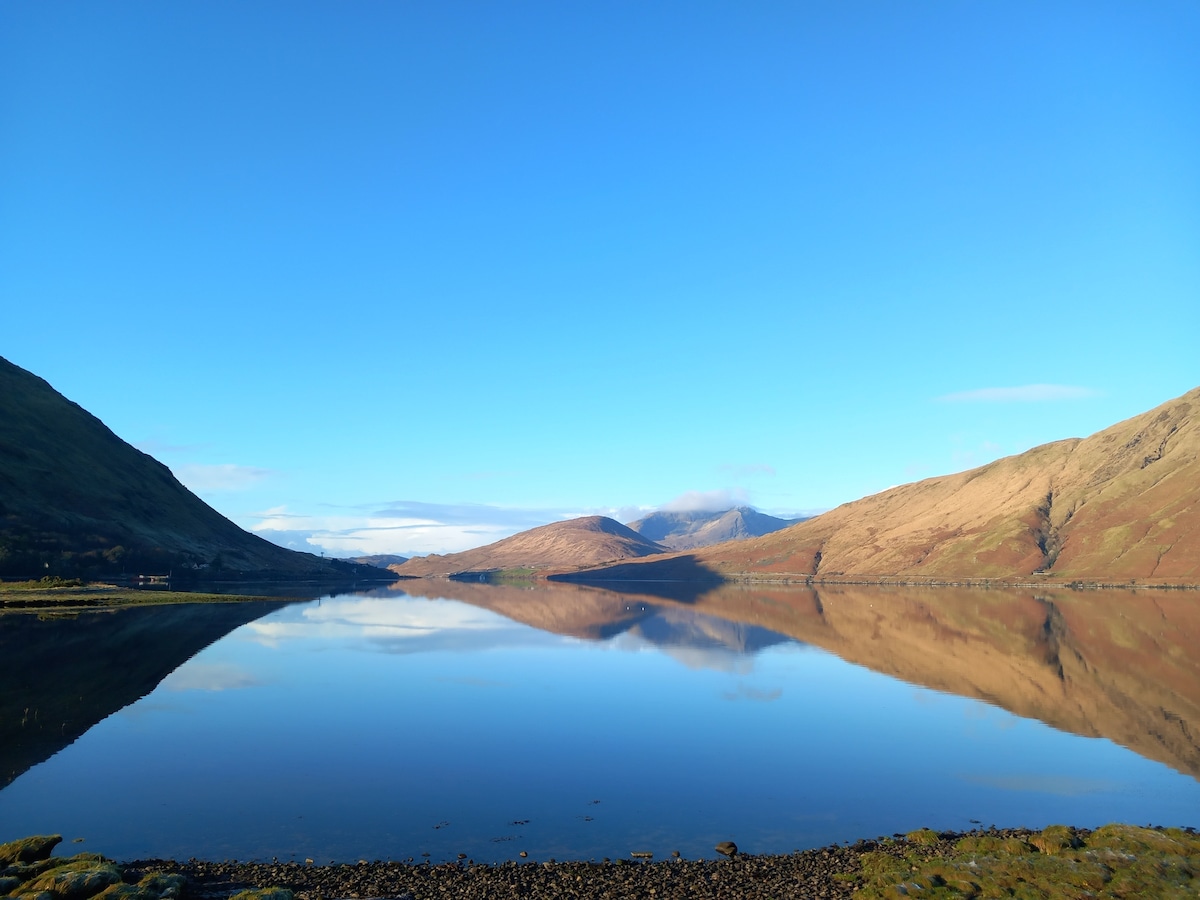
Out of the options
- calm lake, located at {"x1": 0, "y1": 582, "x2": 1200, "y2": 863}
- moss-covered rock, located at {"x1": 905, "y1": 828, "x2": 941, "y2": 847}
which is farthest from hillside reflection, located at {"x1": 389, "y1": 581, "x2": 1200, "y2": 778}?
moss-covered rock, located at {"x1": 905, "y1": 828, "x2": 941, "y2": 847}

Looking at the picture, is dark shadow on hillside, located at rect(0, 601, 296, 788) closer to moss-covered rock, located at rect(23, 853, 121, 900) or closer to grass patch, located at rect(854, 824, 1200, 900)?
moss-covered rock, located at rect(23, 853, 121, 900)

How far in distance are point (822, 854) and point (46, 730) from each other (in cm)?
4405

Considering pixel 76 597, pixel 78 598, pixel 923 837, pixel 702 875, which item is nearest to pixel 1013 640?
pixel 923 837

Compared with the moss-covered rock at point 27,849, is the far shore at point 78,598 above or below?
above

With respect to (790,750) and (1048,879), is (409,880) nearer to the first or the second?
(1048,879)

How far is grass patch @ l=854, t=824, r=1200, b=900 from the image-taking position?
2298 cm

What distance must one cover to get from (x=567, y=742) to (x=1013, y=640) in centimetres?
7533

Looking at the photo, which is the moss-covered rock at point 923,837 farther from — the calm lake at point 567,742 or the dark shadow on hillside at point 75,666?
the dark shadow on hillside at point 75,666

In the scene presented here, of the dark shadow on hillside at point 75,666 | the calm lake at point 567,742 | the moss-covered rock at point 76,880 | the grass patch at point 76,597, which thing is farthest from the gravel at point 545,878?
the grass patch at point 76,597

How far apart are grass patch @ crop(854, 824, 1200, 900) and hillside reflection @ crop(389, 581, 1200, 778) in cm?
1719

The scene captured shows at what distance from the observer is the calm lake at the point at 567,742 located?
30.4 m

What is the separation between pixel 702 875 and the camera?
82.3ft

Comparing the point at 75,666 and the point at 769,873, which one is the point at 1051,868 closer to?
the point at 769,873

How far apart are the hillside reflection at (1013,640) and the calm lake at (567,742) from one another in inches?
21.3
